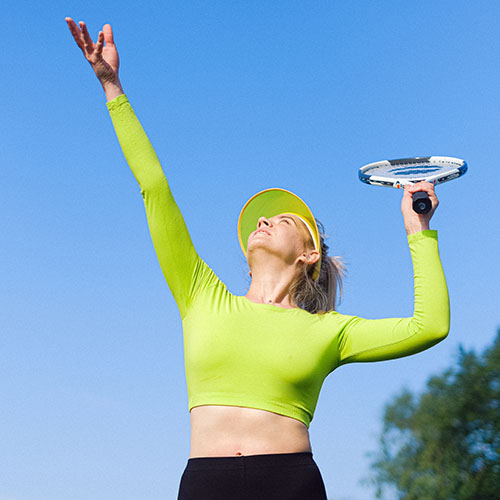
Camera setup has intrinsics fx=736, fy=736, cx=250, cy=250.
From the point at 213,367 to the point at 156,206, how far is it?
2.88 feet

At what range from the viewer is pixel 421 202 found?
3875mm

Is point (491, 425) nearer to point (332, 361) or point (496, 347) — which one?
point (496, 347)

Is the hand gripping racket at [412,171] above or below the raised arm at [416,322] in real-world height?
above

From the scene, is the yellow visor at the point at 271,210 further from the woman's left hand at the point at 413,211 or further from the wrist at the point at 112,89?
the wrist at the point at 112,89

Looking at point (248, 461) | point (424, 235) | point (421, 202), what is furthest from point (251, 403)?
point (421, 202)

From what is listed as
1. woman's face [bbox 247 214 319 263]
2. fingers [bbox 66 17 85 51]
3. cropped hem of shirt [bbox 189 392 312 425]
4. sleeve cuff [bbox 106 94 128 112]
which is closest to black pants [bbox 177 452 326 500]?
cropped hem of shirt [bbox 189 392 312 425]

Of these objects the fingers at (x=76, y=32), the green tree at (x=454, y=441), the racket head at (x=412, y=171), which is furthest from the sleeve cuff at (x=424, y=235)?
the green tree at (x=454, y=441)

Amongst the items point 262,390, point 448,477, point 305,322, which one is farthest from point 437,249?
point 448,477

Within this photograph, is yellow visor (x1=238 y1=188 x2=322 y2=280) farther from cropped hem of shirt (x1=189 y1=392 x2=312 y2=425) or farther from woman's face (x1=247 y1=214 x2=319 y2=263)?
cropped hem of shirt (x1=189 y1=392 x2=312 y2=425)

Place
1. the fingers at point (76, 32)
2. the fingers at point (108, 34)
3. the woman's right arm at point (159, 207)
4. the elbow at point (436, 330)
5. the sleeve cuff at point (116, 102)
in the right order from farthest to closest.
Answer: the fingers at point (108, 34), the fingers at point (76, 32), the sleeve cuff at point (116, 102), the woman's right arm at point (159, 207), the elbow at point (436, 330)

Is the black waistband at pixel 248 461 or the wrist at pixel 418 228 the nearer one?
the black waistband at pixel 248 461

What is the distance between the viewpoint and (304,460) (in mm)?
3516

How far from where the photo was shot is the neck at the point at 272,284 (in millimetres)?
4055

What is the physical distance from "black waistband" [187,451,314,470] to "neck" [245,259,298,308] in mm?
867
